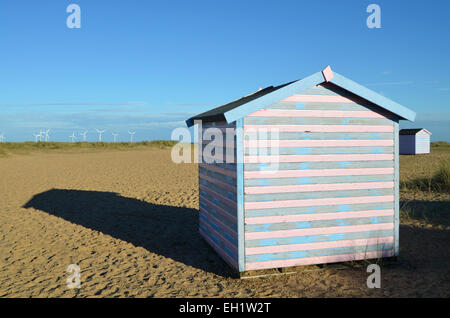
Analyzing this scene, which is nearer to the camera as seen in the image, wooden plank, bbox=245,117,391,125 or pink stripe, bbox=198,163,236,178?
wooden plank, bbox=245,117,391,125

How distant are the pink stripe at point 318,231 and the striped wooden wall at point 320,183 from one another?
2 cm

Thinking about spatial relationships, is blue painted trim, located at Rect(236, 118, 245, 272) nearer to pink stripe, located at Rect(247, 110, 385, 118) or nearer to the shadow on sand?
pink stripe, located at Rect(247, 110, 385, 118)

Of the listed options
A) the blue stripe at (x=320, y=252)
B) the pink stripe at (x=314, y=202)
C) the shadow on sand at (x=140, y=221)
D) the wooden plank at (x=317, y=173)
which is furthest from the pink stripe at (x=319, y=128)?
the shadow on sand at (x=140, y=221)

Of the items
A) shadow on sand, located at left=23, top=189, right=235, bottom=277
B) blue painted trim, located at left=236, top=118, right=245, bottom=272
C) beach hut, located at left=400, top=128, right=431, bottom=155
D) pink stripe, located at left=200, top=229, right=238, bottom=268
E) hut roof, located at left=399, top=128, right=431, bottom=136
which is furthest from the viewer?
hut roof, located at left=399, top=128, right=431, bottom=136

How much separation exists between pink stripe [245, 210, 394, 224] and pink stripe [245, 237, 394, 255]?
1.32ft

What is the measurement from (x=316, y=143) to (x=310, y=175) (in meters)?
0.53

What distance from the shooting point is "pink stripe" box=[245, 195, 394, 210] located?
570 cm

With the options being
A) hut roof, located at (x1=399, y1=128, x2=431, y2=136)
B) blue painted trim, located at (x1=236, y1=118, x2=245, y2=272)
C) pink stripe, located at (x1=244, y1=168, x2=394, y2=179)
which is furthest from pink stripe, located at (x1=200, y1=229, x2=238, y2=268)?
hut roof, located at (x1=399, y1=128, x2=431, y2=136)

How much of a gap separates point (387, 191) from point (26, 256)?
6.92m

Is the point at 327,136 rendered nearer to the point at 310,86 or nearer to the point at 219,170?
the point at 310,86

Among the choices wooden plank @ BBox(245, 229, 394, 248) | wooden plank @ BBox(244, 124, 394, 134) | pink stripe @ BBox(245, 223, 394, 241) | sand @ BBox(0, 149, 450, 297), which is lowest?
sand @ BBox(0, 149, 450, 297)

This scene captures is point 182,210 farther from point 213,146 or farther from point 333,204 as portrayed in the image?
point 333,204

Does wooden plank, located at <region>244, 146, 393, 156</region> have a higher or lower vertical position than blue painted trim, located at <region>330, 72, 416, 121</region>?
lower

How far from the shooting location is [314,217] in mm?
5969
